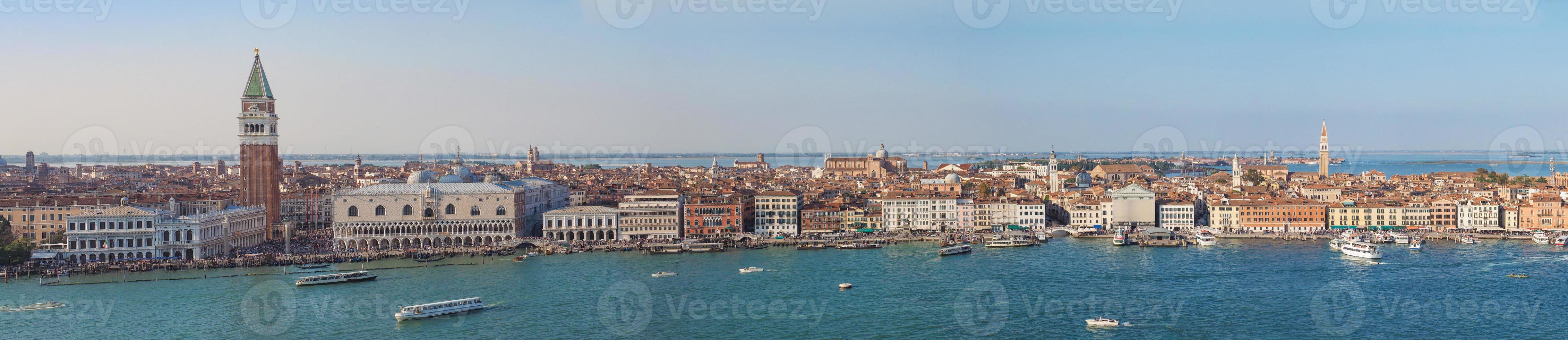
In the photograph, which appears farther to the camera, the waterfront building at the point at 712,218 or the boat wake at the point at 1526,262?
the waterfront building at the point at 712,218

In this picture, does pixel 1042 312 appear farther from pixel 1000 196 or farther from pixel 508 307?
pixel 1000 196

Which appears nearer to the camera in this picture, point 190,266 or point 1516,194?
point 190,266

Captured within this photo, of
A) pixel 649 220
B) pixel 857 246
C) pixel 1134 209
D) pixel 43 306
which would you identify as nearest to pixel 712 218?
pixel 649 220

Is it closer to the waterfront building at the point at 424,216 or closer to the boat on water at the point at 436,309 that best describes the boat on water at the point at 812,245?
the waterfront building at the point at 424,216

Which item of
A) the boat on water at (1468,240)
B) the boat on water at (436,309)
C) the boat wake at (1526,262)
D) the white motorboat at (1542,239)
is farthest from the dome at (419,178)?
the white motorboat at (1542,239)

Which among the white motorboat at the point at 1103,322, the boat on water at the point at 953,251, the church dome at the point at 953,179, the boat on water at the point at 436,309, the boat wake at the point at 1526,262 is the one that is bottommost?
the white motorboat at the point at 1103,322

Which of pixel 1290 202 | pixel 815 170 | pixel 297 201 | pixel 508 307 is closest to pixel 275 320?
pixel 508 307

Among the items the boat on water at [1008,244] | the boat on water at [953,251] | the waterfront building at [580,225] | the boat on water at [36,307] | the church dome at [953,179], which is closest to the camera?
the boat on water at [36,307]
